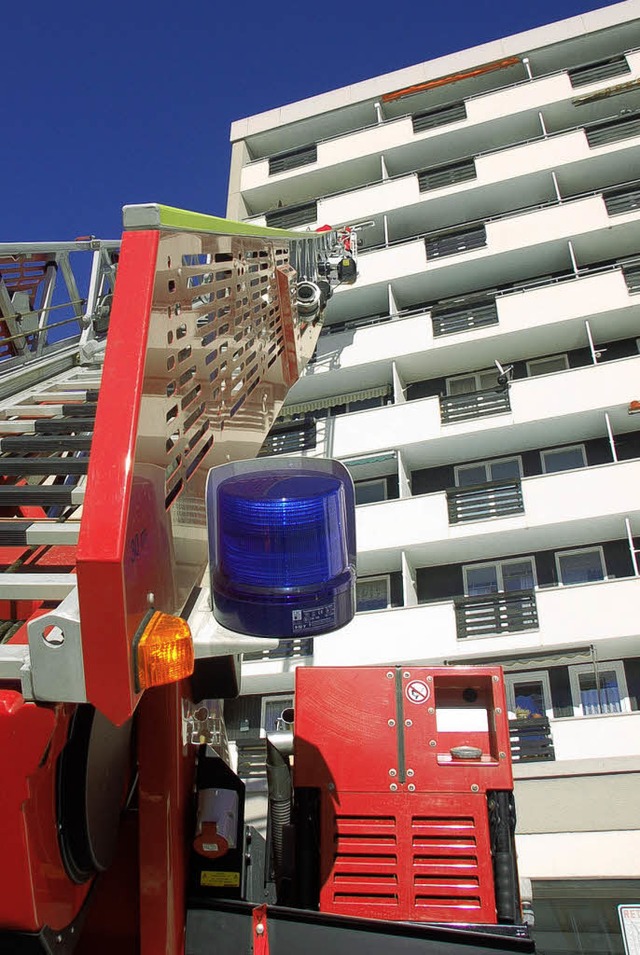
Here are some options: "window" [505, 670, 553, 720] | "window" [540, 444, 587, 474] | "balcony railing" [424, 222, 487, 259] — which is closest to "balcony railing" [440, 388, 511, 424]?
"window" [540, 444, 587, 474]

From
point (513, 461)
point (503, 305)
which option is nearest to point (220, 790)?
point (513, 461)

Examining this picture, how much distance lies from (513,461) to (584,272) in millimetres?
4531

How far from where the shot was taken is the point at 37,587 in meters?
2.04

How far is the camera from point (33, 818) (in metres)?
2.15

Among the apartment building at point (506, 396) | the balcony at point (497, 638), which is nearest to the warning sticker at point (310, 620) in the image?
the apartment building at point (506, 396)

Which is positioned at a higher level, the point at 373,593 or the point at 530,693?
the point at 373,593

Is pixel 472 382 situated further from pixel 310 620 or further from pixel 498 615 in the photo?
pixel 310 620

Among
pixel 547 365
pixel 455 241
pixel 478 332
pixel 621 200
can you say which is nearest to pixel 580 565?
pixel 547 365

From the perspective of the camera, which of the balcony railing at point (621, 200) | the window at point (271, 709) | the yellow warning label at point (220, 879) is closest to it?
the yellow warning label at point (220, 879)

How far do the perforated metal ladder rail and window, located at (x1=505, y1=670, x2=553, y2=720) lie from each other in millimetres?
10990

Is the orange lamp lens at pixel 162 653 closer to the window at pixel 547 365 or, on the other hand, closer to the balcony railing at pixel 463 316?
the balcony railing at pixel 463 316

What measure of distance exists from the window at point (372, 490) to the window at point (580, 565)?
13.6 feet

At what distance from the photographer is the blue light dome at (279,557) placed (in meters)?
1.95

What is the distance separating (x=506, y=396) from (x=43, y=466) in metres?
13.8
